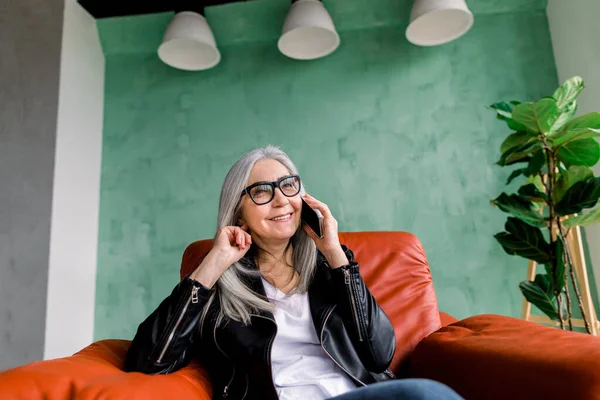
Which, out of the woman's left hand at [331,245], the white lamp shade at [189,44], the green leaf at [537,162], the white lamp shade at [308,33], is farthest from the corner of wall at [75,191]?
the green leaf at [537,162]

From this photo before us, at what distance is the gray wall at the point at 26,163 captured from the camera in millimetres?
2645

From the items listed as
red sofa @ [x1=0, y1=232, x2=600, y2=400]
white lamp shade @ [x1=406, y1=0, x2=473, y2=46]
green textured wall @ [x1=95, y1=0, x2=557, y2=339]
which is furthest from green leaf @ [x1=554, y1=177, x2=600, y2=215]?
white lamp shade @ [x1=406, y1=0, x2=473, y2=46]

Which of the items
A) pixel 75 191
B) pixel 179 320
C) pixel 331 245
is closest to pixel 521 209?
pixel 331 245

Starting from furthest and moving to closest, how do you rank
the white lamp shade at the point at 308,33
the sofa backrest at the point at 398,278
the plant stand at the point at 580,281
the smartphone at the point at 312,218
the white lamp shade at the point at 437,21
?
the white lamp shade at the point at 308,33
the white lamp shade at the point at 437,21
the plant stand at the point at 580,281
the sofa backrest at the point at 398,278
the smartphone at the point at 312,218

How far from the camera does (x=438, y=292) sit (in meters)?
2.76

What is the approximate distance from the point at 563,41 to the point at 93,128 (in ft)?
9.60

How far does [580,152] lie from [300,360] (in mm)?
1396

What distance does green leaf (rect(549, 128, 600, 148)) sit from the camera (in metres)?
1.82

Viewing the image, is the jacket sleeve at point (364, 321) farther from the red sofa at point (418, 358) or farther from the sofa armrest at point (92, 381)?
the sofa armrest at point (92, 381)

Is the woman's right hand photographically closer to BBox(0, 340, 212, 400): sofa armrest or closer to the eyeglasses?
the eyeglasses

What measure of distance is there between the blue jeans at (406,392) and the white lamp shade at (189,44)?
8.29 ft

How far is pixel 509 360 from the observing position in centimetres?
112

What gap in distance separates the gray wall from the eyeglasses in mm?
1766

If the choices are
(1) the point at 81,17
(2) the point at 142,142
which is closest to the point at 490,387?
(2) the point at 142,142
